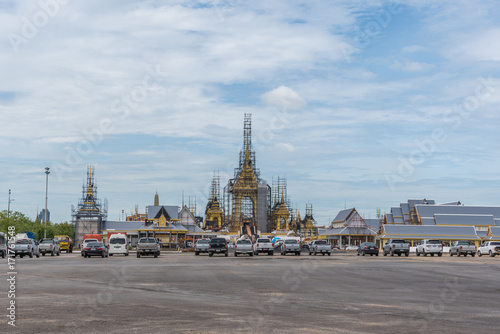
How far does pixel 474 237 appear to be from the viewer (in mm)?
116562

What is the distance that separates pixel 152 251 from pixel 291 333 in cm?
4747

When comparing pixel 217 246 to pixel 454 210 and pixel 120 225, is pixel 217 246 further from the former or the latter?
pixel 120 225

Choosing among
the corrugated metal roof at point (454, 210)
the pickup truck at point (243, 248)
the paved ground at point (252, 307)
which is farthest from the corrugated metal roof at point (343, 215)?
the paved ground at point (252, 307)

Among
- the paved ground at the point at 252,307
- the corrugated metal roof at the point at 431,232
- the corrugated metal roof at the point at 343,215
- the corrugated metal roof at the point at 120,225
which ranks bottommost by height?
the paved ground at the point at 252,307

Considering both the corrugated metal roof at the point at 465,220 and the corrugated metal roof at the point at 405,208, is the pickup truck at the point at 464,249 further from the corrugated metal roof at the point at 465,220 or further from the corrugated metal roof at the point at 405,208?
the corrugated metal roof at the point at 405,208

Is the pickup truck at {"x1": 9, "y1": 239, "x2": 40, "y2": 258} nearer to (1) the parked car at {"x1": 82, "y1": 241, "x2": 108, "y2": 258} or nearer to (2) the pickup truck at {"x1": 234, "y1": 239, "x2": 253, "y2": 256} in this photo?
(1) the parked car at {"x1": 82, "y1": 241, "x2": 108, "y2": 258}

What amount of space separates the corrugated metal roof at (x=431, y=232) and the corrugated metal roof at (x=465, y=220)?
10.1 feet

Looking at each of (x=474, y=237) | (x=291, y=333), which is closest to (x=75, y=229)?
(x=474, y=237)

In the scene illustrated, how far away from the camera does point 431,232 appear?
381ft

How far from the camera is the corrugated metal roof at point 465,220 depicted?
398 feet

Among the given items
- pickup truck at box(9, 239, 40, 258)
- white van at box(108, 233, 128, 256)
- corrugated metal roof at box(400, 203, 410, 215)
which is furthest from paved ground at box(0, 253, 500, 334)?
corrugated metal roof at box(400, 203, 410, 215)

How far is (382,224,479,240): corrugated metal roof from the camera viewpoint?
115500 millimetres

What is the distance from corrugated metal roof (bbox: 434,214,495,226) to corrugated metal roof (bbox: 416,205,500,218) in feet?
11.9

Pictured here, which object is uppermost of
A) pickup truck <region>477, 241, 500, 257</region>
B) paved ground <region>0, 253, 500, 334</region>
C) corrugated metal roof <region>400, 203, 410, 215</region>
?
corrugated metal roof <region>400, 203, 410, 215</region>
